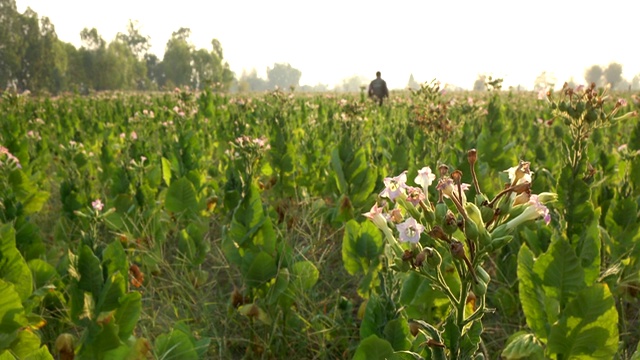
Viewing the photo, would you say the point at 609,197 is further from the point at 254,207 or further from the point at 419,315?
the point at 254,207

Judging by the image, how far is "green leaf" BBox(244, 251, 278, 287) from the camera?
2309mm

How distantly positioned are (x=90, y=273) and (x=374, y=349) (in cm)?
130

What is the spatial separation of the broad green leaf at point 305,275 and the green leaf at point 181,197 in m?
1.40

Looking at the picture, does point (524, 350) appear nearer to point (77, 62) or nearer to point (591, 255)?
point (591, 255)

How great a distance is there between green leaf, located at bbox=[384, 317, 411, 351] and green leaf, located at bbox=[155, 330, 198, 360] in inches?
29.6

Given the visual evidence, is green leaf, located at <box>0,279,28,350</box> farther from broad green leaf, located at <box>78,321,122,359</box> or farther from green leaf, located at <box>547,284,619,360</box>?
green leaf, located at <box>547,284,619,360</box>

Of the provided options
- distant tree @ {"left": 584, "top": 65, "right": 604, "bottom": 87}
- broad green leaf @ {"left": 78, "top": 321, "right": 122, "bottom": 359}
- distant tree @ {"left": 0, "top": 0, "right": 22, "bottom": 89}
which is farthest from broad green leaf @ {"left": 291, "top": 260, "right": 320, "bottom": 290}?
distant tree @ {"left": 584, "top": 65, "right": 604, "bottom": 87}

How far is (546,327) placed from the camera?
1.71 m

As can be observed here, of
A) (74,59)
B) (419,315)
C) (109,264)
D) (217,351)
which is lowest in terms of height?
(217,351)

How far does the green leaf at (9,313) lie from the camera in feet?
5.53

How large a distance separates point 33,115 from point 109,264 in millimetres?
9396

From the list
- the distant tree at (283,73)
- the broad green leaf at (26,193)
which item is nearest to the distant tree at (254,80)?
the distant tree at (283,73)

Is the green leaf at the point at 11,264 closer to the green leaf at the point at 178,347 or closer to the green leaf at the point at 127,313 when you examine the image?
the green leaf at the point at 127,313

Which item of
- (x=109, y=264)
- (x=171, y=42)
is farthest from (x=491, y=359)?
(x=171, y=42)
